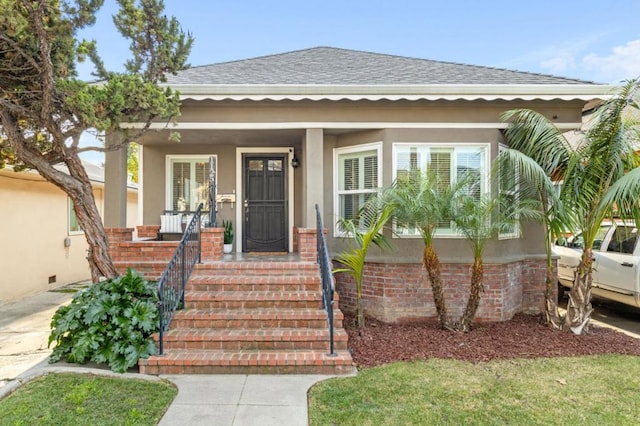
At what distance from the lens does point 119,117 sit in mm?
4617

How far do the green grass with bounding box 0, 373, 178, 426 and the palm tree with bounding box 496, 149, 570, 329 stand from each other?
17.1ft

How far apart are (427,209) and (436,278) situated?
1073 mm

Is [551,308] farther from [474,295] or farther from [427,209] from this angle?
[427,209]

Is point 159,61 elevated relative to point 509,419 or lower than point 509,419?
elevated

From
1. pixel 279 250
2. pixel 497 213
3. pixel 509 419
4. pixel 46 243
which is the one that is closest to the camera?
pixel 509 419

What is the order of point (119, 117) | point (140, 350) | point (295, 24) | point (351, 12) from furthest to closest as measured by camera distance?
point (295, 24) → point (351, 12) → point (119, 117) → point (140, 350)

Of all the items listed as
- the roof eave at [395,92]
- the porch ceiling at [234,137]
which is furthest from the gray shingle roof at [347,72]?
the porch ceiling at [234,137]

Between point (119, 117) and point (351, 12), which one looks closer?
point (119, 117)

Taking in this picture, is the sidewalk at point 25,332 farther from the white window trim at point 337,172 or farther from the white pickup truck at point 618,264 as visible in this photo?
the white pickup truck at point 618,264

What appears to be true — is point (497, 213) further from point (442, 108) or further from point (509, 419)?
point (509, 419)

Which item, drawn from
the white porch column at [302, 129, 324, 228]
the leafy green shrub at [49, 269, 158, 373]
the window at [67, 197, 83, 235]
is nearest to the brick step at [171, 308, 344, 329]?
the leafy green shrub at [49, 269, 158, 373]

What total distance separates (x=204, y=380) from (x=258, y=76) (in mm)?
5230

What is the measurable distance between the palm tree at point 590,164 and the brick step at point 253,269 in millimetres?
3866

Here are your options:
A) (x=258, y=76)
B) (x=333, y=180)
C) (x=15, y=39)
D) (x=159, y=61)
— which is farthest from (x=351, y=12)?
(x=15, y=39)
